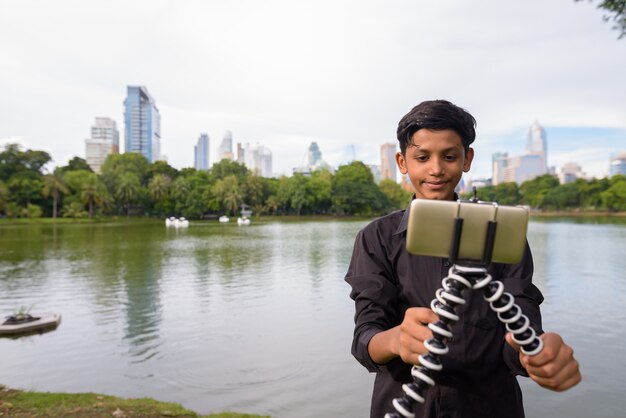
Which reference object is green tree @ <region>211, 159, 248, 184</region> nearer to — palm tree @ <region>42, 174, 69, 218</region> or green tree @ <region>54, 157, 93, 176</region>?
green tree @ <region>54, 157, 93, 176</region>

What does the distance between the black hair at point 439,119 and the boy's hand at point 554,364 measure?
2.52 ft

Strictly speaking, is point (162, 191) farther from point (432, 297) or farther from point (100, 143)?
point (100, 143)

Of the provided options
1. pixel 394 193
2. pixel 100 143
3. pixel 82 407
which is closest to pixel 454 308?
pixel 82 407

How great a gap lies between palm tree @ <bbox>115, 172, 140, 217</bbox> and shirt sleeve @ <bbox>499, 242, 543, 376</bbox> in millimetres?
74363

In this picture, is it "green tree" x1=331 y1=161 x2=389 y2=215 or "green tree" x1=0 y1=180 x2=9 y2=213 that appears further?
"green tree" x1=331 y1=161 x2=389 y2=215

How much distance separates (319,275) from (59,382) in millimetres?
10609

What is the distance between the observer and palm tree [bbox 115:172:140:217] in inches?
2766

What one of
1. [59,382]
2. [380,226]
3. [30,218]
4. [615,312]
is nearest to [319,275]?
[615,312]

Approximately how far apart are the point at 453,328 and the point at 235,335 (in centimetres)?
833

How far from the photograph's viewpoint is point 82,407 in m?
5.31

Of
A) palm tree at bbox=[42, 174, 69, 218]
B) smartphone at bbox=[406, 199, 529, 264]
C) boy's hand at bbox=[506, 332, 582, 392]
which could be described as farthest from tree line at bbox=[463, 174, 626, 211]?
smartphone at bbox=[406, 199, 529, 264]

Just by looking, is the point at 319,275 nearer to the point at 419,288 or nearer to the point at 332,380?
the point at 332,380

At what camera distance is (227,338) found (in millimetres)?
9133

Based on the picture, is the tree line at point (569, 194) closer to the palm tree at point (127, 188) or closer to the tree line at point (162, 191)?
the tree line at point (162, 191)
